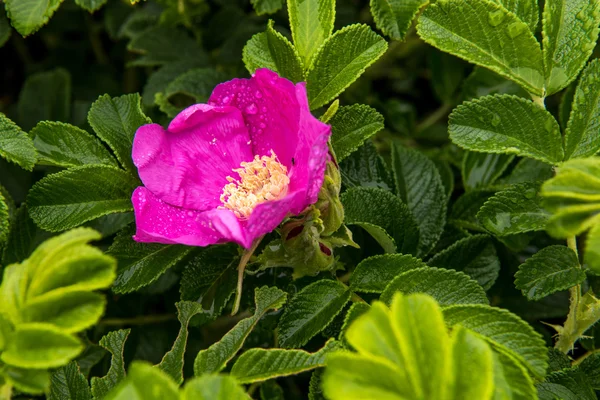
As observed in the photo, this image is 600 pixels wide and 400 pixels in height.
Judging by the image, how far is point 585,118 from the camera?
1113 millimetres

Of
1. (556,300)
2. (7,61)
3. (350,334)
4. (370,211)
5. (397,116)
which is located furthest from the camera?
(7,61)

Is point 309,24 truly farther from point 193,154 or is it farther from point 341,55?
point 193,154

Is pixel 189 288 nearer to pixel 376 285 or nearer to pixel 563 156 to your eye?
pixel 376 285

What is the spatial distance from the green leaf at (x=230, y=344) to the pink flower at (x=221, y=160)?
12 cm

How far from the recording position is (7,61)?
241 centimetres

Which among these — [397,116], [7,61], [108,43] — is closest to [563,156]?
[397,116]

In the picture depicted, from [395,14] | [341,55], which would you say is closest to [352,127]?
[341,55]

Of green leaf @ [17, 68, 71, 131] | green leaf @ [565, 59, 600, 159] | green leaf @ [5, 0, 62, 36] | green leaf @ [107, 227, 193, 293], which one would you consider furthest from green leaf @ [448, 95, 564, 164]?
green leaf @ [17, 68, 71, 131]

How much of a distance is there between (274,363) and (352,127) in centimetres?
44

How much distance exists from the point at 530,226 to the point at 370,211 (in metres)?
0.27

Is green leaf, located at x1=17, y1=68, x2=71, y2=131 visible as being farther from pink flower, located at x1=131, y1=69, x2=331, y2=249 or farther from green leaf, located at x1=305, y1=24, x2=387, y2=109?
green leaf, located at x1=305, y1=24, x2=387, y2=109

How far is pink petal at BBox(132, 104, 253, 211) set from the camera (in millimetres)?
1199

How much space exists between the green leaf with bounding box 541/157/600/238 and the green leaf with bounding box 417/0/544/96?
36 centimetres

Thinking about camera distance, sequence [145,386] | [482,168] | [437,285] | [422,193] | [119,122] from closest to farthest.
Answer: [145,386] < [437,285] < [119,122] < [422,193] < [482,168]
